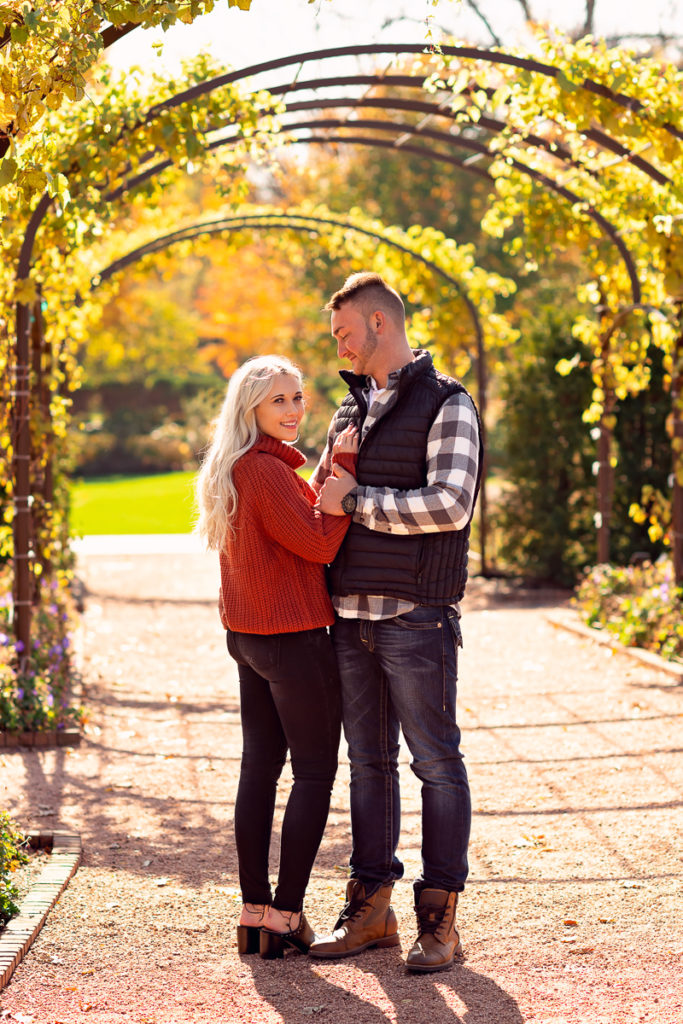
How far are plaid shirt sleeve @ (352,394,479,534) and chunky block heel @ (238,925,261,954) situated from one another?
1.15 m

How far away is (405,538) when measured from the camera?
313cm

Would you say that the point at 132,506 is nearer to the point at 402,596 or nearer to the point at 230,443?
the point at 230,443

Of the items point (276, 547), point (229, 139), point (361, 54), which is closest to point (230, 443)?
point (276, 547)

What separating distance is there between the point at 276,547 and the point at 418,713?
0.58m

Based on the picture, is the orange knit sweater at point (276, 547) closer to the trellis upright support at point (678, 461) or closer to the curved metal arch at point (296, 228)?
the trellis upright support at point (678, 461)

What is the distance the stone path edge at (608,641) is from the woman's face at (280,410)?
4065 millimetres

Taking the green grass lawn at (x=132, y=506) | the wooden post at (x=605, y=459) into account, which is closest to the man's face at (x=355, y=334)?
the wooden post at (x=605, y=459)

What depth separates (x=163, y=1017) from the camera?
9.31ft

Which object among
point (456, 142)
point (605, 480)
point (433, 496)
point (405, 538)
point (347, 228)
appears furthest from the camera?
point (347, 228)

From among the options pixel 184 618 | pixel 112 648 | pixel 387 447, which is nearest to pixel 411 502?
pixel 387 447

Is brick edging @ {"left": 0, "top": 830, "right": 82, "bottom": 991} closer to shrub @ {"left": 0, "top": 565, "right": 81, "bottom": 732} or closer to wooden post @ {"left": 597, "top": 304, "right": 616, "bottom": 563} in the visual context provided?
shrub @ {"left": 0, "top": 565, "right": 81, "bottom": 732}

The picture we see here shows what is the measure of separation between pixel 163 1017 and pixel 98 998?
0.21 metres

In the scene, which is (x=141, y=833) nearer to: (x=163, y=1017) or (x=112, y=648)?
(x=163, y=1017)

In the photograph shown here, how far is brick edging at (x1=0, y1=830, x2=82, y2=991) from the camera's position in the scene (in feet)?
10.3
